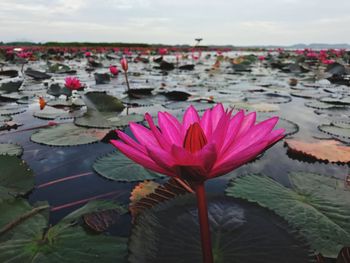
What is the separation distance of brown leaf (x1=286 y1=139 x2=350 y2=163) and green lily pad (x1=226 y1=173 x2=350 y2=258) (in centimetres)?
24

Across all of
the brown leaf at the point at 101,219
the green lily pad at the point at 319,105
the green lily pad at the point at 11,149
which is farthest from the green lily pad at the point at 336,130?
the green lily pad at the point at 11,149

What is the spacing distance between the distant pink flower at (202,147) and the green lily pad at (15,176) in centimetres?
69

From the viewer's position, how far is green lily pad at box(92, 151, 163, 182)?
3.75 ft

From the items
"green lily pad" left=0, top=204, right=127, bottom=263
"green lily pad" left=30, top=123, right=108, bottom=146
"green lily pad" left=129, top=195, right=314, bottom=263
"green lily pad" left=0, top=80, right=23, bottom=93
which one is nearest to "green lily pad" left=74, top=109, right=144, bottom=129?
"green lily pad" left=30, top=123, right=108, bottom=146

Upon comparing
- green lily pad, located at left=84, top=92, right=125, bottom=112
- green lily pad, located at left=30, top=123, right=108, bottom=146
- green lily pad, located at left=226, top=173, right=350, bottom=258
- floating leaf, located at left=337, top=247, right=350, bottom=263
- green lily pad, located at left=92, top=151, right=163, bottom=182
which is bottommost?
green lily pad, located at left=30, top=123, right=108, bottom=146

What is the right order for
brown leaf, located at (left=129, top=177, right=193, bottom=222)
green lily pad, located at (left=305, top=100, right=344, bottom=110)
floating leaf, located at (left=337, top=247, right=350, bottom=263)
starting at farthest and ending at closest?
green lily pad, located at (left=305, top=100, right=344, bottom=110)
brown leaf, located at (left=129, top=177, right=193, bottom=222)
floating leaf, located at (left=337, top=247, right=350, bottom=263)

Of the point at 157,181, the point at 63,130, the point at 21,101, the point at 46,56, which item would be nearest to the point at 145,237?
the point at 157,181

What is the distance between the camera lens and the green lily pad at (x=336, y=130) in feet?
5.50

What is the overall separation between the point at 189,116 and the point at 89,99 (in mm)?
1690

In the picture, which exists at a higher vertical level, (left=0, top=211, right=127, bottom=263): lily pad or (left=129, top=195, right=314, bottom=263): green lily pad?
(left=129, top=195, right=314, bottom=263): green lily pad

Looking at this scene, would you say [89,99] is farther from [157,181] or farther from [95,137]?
[157,181]

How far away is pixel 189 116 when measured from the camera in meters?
0.64

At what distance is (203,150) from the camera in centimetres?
41

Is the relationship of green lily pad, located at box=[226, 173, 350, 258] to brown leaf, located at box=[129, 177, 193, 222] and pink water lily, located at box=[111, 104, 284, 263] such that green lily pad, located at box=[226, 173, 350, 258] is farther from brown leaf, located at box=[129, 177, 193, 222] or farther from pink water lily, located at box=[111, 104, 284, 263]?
pink water lily, located at box=[111, 104, 284, 263]
